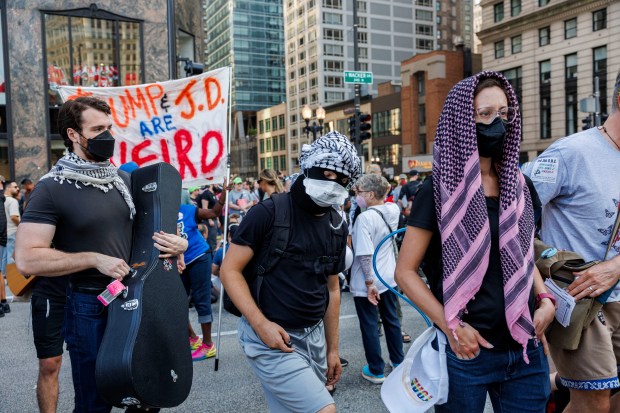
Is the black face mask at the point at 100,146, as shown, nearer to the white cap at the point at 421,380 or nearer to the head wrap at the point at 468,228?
the head wrap at the point at 468,228

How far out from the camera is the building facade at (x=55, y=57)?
1667 centimetres

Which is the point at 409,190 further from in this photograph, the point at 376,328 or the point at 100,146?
the point at 100,146

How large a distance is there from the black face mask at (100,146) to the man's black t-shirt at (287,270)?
98cm

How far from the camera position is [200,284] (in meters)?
5.51

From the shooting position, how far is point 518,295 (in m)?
2.02

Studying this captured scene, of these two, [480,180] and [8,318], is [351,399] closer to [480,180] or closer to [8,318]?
[480,180]

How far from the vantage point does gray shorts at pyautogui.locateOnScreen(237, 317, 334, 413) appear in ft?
7.97

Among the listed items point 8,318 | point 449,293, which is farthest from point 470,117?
point 8,318

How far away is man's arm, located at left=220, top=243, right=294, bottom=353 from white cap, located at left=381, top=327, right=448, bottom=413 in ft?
1.88

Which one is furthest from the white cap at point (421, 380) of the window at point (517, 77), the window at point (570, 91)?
the window at point (517, 77)

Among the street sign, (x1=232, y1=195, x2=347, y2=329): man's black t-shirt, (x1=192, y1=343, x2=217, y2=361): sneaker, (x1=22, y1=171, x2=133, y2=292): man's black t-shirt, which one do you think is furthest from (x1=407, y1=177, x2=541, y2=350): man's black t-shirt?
the street sign

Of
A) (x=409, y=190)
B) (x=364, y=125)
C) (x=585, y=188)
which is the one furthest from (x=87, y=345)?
(x=364, y=125)

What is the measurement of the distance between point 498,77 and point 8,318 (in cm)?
757

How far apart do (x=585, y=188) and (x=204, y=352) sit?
417cm
